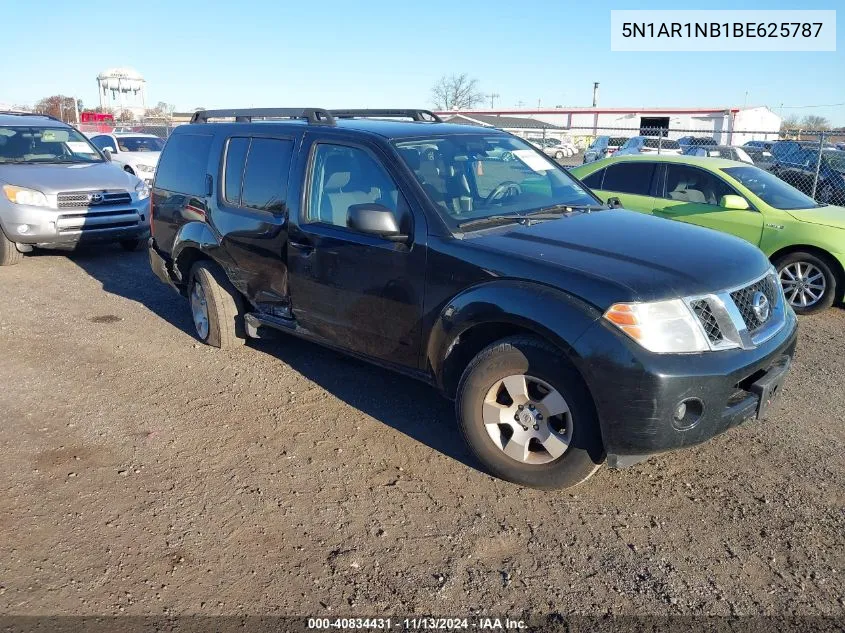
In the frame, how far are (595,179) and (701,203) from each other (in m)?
1.42

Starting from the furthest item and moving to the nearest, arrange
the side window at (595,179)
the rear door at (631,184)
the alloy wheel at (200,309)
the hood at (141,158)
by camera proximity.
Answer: the hood at (141,158) → the side window at (595,179) → the rear door at (631,184) → the alloy wheel at (200,309)

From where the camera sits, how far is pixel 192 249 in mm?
5871

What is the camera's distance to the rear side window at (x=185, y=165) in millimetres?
5676

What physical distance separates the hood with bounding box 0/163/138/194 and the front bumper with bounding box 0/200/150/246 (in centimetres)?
28

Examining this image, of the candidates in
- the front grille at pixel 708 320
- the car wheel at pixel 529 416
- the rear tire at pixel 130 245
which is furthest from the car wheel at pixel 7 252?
the front grille at pixel 708 320

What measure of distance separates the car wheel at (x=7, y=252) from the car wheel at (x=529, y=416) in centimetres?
768

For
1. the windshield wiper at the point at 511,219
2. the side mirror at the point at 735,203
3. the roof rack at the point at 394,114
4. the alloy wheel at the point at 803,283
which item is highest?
the roof rack at the point at 394,114

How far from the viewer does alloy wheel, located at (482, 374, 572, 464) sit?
135 inches

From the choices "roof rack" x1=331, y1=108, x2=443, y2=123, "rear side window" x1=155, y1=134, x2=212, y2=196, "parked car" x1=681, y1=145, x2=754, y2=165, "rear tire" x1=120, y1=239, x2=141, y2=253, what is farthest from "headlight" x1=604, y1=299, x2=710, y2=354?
"parked car" x1=681, y1=145, x2=754, y2=165

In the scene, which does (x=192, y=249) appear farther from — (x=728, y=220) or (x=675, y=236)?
(x=728, y=220)

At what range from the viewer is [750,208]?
7.48 meters

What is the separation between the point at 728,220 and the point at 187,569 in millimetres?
6699

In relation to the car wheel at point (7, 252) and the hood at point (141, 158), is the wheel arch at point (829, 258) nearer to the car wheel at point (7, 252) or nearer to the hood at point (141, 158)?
the car wheel at point (7, 252)

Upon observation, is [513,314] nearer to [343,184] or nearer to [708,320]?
[708,320]
